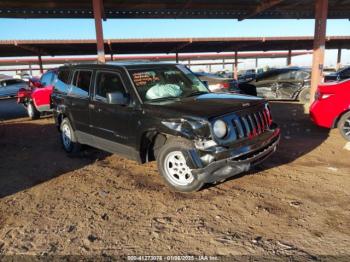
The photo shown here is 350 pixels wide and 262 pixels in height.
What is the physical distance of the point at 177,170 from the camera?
485 cm

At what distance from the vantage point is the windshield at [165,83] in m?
5.44

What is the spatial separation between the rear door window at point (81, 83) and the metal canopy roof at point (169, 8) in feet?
23.0

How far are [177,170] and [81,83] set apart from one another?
3.04 metres

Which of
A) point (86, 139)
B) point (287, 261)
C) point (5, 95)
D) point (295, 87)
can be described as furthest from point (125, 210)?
point (5, 95)

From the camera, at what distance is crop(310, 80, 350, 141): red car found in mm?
7285

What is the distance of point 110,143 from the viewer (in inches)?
232

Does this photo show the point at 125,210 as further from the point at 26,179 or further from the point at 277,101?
the point at 277,101

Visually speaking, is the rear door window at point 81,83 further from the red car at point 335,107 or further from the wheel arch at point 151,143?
the red car at point 335,107

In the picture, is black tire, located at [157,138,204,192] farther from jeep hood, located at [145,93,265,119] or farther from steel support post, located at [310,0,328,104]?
steel support post, located at [310,0,328,104]

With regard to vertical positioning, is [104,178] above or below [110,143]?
below

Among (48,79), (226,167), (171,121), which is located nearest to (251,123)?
(226,167)

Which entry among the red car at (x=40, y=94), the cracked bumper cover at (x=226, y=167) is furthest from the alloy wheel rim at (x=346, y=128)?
the red car at (x=40, y=94)

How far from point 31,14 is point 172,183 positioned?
12.0 m

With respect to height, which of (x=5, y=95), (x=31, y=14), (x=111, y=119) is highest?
(x=31, y=14)
